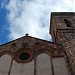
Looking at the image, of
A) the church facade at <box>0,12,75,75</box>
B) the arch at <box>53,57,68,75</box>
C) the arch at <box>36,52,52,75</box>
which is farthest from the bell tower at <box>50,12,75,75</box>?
the arch at <box>36,52,52,75</box>

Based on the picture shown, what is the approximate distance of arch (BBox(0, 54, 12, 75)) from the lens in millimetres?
10279

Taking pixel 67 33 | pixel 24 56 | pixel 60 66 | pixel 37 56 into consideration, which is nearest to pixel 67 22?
pixel 67 33

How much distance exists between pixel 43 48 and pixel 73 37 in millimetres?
2758

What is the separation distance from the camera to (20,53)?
38.2ft

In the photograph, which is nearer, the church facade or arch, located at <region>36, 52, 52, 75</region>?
arch, located at <region>36, 52, 52, 75</region>

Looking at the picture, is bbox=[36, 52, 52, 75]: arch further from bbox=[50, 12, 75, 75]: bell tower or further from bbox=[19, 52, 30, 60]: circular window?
bbox=[50, 12, 75, 75]: bell tower

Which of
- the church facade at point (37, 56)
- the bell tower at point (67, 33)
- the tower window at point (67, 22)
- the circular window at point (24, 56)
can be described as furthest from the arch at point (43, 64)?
the tower window at point (67, 22)

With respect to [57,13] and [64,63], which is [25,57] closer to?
[64,63]

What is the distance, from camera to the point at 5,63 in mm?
10914

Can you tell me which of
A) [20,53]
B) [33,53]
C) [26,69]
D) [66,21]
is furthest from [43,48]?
[66,21]

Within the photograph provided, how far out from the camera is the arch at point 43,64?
1005 cm

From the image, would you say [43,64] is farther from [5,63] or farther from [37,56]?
[5,63]

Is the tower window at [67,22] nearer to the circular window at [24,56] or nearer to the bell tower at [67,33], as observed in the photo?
the bell tower at [67,33]

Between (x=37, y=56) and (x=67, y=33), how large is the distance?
3827mm
